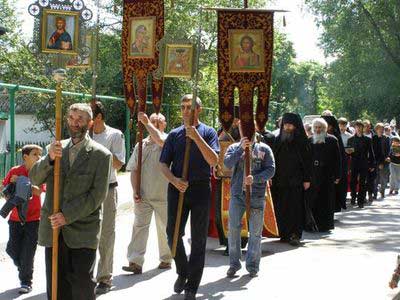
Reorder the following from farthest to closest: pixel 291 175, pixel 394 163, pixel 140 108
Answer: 1. pixel 394 163
2. pixel 291 175
3. pixel 140 108

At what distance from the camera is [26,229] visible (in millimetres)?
7457

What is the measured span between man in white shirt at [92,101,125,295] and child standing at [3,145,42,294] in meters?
0.67

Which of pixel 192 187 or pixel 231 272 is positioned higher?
pixel 192 187

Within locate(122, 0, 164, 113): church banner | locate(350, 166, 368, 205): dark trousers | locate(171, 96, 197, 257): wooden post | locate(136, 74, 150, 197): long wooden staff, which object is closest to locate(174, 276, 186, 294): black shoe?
locate(171, 96, 197, 257): wooden post

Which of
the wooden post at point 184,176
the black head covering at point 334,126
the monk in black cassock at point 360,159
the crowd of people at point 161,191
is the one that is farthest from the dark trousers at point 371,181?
the wooden post at point 184,176

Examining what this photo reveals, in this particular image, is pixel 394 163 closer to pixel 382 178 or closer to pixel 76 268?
pixel 382 178

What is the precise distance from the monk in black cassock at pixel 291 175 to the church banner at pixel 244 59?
2.46 m

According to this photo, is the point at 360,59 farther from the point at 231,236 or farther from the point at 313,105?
the point at 313,105

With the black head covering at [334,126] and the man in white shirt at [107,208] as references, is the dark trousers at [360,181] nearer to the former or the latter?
the black head covering at [334,126]

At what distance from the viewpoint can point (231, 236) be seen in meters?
8.34

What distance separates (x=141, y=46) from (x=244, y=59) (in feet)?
3.93

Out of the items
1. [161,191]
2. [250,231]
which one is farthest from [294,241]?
[161,191]

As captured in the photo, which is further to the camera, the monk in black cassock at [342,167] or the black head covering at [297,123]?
the monk in black cassock at [342,167]

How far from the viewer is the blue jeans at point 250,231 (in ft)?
27.1
